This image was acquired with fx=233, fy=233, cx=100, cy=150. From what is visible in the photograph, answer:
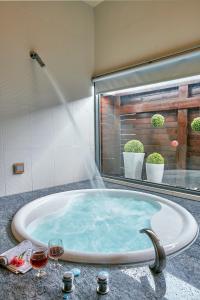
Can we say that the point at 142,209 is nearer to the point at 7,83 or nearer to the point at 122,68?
the point at 122,68

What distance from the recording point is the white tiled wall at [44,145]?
2.50 metres

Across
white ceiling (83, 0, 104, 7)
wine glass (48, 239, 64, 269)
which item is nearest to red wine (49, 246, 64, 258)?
wine glass (48, 239, 64, 269)

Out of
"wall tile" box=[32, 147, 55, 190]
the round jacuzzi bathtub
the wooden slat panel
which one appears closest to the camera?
the round jacuzzi bathtub

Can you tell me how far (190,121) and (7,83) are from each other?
79.2 inches

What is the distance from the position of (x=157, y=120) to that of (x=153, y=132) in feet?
0.54

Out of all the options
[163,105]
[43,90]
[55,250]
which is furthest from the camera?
[163,105]

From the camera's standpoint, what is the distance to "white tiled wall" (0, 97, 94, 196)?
2.50 m

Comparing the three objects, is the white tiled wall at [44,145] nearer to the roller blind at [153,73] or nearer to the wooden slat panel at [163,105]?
the roller blind at [153,73]

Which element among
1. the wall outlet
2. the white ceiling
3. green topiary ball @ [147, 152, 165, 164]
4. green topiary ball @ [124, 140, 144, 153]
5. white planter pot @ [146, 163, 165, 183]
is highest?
the white ceiling

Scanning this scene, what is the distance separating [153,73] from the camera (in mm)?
2568

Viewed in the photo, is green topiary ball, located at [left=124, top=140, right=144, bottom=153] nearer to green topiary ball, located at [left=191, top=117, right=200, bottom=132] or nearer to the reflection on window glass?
the reflection on window glass

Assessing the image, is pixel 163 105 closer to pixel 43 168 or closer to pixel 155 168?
pixel 155 168

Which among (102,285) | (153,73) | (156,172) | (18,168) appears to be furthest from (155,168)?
(102,285)

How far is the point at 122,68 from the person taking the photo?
112 inches
